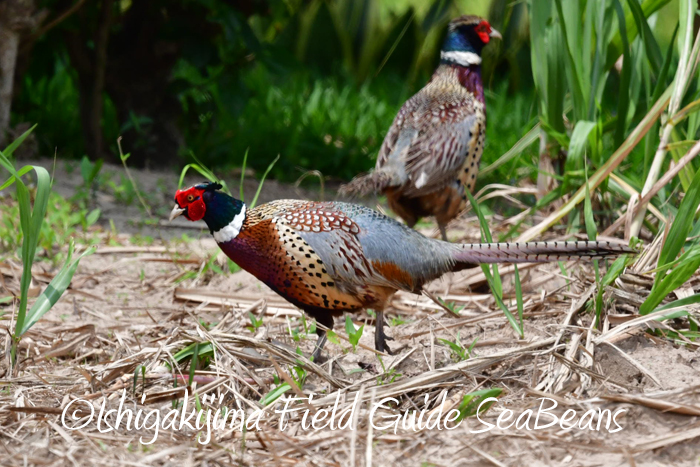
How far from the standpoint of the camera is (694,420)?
2033 mm

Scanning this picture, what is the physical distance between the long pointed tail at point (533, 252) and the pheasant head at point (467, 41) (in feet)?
6.20

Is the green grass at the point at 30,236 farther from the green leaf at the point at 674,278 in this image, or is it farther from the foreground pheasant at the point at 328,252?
the green leaf at the point at 674,278

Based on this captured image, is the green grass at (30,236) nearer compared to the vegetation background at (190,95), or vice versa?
the green grass at (30,236)

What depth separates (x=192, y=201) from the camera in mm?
2844

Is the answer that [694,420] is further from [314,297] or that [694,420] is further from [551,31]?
[551,31]

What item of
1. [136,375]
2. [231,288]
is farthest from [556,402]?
[231,288]

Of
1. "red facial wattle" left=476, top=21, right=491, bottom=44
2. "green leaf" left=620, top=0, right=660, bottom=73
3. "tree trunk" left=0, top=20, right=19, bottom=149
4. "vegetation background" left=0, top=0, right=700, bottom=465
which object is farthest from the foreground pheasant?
"tree trunk" left=0, top=20, right=19, bottom=149

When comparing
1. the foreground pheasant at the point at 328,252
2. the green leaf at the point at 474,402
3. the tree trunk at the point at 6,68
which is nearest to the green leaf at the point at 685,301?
the foreground pheasant at the point at 328,252

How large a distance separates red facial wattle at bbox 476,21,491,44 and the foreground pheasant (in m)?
2.01

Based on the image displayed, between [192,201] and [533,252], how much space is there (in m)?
1.18

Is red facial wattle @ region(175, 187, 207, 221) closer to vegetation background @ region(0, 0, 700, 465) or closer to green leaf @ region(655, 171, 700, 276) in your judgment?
vegetation background @ region(0, 0, 700, 465)

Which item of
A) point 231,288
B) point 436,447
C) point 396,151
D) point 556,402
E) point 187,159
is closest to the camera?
point 436,447

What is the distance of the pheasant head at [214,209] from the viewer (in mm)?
2809

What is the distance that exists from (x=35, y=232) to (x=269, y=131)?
3.94 metres
